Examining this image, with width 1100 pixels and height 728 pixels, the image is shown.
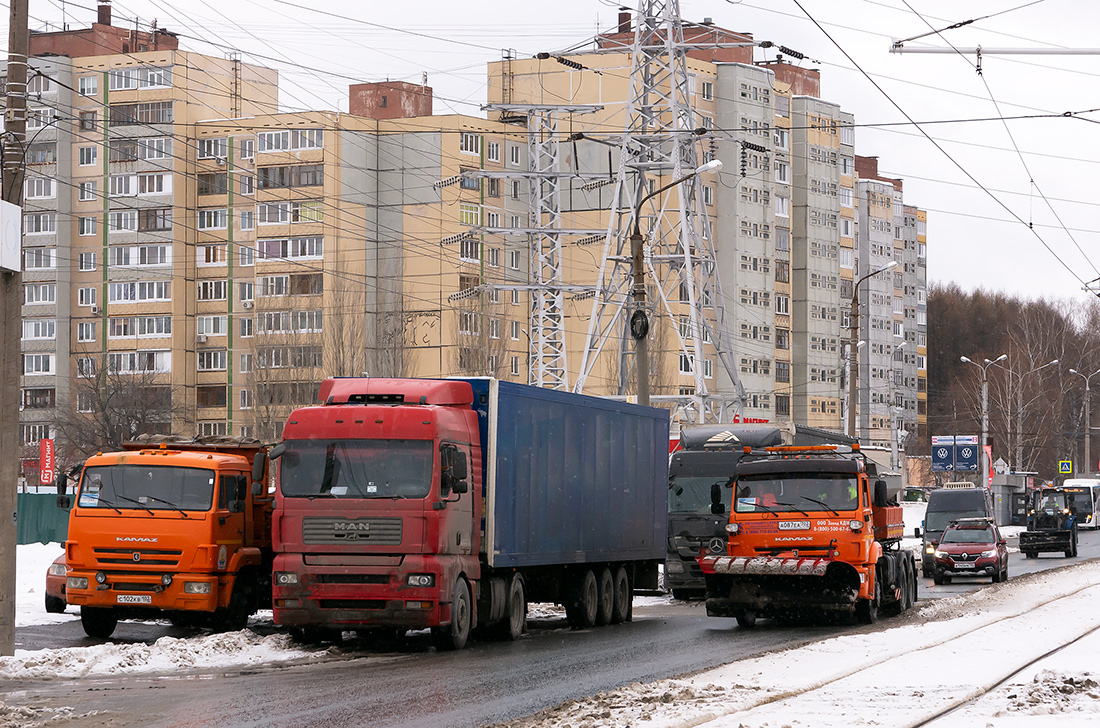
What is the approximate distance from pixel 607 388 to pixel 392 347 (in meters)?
15.9

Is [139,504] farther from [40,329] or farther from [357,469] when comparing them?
[40,329]

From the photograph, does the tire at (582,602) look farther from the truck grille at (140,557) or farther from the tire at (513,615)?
the truck grille at (140,557)

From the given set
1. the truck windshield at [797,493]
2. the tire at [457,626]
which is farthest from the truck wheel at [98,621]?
the truck windshield at [797,493]

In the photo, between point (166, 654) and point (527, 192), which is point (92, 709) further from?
point (527, 192)

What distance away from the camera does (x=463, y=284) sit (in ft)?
302

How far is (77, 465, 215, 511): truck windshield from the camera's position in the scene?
20.5m

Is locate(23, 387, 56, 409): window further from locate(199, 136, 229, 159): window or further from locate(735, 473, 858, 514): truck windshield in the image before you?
locate(735, 473, 858, 514): truck windshield

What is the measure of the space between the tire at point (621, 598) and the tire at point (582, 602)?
90 cm

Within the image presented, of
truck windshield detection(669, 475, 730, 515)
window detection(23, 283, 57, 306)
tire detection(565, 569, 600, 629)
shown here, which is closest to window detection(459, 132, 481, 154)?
window detection(23, 283, 57, 306)

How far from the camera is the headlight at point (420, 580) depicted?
59.3 feet

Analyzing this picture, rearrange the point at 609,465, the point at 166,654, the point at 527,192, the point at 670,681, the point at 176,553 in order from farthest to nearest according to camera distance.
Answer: the point at 527,192 < the point at 609,465 < the point at 176,553 < the point at 166,654 < the point at 670,681

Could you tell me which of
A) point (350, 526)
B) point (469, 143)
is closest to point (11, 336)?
point (350, 526)

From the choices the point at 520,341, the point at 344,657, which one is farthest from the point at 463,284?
the point at 344,657

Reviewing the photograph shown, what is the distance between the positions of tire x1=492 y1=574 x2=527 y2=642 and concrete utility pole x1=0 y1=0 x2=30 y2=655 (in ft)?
20.4
